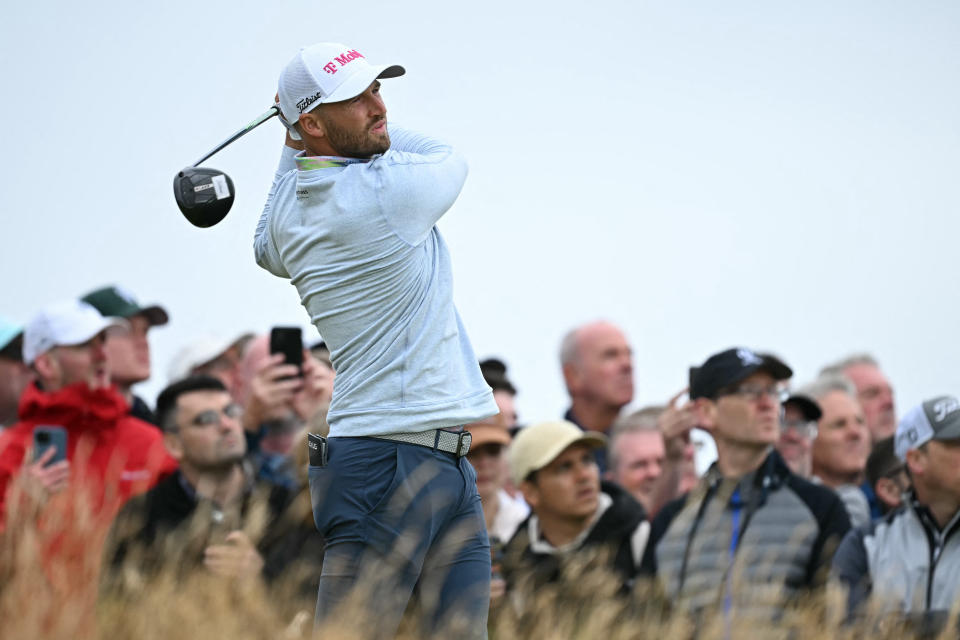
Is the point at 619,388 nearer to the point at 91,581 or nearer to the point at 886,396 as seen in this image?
the point at 886,396

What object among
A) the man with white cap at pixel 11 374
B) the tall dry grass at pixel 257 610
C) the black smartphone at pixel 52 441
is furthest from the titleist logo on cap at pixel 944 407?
the man with white cap at pixel 11 374

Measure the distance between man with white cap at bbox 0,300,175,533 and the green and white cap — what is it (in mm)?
3252

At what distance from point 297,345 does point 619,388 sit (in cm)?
212

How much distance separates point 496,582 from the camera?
20.4ft

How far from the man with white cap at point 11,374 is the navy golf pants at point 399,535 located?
3.89 m

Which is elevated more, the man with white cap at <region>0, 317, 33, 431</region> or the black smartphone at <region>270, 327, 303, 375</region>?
the black smartphone at <region>270, 327, 303, 375</region>

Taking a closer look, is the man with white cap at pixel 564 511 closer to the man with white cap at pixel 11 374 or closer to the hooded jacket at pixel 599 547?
the hooded jacket at pixel 599 547

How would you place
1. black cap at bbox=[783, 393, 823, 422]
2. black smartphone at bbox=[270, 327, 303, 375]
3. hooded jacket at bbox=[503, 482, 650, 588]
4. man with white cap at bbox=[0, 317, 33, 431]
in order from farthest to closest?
man with white cap at bbox=[0, 317, 33, 431]
black cap at bbox=[783, 393, 823, 422]
black smartphone at bbox=[270, 327, 303, 375]
hooded jacket at bbox=[503, 482, 650, 588]

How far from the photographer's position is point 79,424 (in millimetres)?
6828

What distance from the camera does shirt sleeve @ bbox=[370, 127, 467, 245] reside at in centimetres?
437

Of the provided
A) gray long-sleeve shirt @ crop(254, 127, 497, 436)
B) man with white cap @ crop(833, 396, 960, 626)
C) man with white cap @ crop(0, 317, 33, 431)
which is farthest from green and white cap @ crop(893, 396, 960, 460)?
man with white cap @ crop(0, 317, 33, 431)

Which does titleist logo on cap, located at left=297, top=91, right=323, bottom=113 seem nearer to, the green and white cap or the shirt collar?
the shirt collar

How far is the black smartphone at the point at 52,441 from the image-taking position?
257 inches

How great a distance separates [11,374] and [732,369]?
3.73 meters
